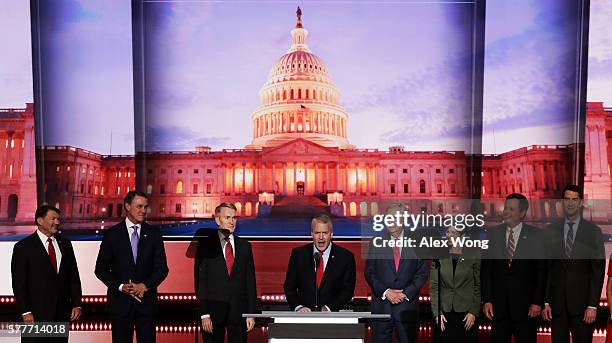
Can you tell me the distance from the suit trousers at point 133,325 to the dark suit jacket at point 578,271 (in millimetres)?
3158

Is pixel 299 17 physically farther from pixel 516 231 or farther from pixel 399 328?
pixel 399 328

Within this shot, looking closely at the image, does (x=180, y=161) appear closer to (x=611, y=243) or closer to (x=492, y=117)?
(x=492, y=117)

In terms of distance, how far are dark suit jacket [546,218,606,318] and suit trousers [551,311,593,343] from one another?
0.18 ft

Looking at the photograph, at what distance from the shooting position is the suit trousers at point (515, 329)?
4770 millimetres

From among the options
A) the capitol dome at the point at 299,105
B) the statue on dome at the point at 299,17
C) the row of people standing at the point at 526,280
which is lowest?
the row of people standing at the point at 526,280

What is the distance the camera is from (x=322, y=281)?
437 cm


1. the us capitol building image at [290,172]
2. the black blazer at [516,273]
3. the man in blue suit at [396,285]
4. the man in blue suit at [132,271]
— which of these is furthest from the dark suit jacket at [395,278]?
the man in blue suit at [132,271]

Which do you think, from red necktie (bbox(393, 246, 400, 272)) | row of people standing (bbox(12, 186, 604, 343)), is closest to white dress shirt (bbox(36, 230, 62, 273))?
row of people standing (bbox(12, 186, 604, 343))

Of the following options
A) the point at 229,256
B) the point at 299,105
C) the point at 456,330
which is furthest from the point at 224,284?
the point at 299,105

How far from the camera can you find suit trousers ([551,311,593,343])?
4699 millimetres

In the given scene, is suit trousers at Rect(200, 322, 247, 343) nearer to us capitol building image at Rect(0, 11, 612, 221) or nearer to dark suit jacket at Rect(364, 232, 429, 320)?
dark suit jacket at Rect(364, 232, 429, 320)

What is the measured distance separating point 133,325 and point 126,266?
17.9 inches

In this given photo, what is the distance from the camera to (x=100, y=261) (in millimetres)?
4590

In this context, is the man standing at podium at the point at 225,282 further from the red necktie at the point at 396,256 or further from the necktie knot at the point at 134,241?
the red necktie at the point at 396,256
